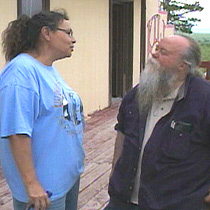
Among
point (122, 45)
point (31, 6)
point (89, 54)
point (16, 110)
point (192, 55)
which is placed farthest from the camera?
point (122, 45)

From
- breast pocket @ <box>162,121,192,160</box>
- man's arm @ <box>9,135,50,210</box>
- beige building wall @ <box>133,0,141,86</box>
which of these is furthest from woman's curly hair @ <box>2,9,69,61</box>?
beige building wall @ <box>133,0,141,86</box>

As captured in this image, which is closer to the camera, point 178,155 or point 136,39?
point 178,155

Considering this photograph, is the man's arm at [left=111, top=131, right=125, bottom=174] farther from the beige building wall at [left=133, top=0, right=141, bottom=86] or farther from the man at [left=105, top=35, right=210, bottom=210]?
the beige building wall at [left=133, top=0, right=141, bottom=86]

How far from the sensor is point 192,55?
227cm

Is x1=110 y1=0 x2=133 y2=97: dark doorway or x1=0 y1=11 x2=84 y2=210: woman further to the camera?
x1=110 y1=0 x2=133 y2=97: dark doorway

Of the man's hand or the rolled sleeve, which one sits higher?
the rolled sleeve

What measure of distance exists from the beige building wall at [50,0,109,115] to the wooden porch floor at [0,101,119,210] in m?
0.50

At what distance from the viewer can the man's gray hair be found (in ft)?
7.39

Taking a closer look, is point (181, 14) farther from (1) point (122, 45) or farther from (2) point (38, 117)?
(2) point (38, 117)

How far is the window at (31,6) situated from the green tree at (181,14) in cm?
1581

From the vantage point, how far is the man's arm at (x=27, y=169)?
205cm

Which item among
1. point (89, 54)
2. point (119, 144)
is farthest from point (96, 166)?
point (89, 54)

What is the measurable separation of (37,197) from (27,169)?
0.46 ft

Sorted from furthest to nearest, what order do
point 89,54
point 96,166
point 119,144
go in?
point 89,54 < point 96,166 < point 119,144
